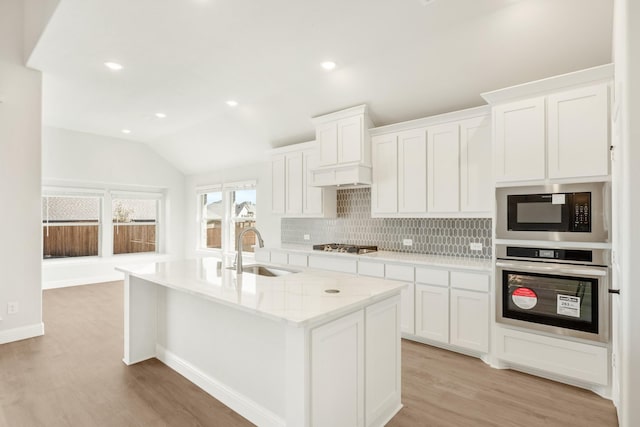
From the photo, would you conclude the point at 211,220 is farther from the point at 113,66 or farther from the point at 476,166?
the point at 476,166

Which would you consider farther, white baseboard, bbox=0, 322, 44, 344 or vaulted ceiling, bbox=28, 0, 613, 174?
white baseboard, bbox=0, 322, 44, 344

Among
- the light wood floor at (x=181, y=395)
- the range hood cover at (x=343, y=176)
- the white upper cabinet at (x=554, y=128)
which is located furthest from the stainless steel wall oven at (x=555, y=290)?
the range hood cover at (x=343, y=176)

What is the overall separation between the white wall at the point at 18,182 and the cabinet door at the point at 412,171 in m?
4.19

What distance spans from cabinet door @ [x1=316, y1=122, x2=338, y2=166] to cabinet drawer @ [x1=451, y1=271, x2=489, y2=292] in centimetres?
197

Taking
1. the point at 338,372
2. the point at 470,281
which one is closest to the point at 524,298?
the point at 470,281

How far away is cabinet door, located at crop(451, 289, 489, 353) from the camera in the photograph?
3.08 meters

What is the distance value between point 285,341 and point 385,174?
264 cm

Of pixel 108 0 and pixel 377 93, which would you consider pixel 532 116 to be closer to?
pixel 377 93

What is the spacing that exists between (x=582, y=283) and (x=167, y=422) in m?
3.12

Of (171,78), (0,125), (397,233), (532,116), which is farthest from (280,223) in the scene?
(532,116)

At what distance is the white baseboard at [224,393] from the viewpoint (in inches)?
84.6

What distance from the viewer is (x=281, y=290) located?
82.5 inches

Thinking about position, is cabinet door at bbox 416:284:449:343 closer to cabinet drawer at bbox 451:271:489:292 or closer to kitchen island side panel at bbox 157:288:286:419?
cabinet drawer at bbox 451:271:489:292

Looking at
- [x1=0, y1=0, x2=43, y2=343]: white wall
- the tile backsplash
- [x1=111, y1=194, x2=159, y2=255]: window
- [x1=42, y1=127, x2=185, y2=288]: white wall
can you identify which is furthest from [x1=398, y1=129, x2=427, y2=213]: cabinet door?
[x1=111, y1=194, x2=159, y2=255]: window
